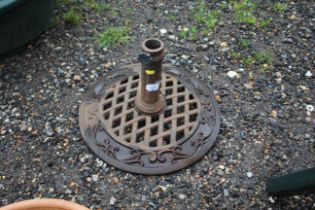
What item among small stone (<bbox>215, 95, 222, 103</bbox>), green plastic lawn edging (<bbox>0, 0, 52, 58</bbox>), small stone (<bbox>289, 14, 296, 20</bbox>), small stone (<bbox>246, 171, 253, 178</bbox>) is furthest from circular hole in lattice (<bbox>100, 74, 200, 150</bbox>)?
small stone (<bbox>289, 14, 296, 20</bbox>)

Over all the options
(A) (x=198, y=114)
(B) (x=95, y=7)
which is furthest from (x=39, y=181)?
(B) (x=95, y=7)

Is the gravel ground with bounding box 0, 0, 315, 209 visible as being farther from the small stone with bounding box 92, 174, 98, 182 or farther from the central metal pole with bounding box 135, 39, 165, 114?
the central metal pole with bounding box 135, 39, 165, 114

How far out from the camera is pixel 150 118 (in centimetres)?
253

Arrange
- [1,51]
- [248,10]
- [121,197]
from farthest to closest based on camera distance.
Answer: [248,10] < [1,51] < [121,197]

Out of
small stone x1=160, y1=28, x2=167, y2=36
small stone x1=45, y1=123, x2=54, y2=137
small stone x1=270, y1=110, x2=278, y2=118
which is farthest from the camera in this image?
small stone x1=160, y1=28, x2=167, y2=36

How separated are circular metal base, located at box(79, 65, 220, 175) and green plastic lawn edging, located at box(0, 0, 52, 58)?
675 millimetres

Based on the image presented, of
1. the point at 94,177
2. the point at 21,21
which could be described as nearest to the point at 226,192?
the point at 94,177

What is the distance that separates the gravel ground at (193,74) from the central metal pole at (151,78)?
46 cm

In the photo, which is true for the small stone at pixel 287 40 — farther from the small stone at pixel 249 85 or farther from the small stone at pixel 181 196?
the small stone at pixel 181 196

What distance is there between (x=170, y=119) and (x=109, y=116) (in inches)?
16.4

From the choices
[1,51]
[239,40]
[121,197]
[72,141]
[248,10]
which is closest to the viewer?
[121,197]

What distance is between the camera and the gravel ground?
2.28 metres

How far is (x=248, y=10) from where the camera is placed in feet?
11.2

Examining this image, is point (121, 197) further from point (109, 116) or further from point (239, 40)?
point (239, 40)
